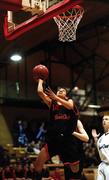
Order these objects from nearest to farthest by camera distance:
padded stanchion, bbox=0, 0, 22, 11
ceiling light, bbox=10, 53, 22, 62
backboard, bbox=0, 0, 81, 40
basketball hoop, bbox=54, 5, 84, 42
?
padded stanchion, bbox=0, 0, 22, 11 < backboard, bbox=0, 0, 81, 40 < basketball hoop, bbox=54, 5, 84, 42 < ceiling light, bbox=10, 53, 22, 62

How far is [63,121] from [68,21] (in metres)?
3.82

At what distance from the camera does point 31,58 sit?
19359 mm

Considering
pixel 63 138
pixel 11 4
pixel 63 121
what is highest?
pixel 11 4

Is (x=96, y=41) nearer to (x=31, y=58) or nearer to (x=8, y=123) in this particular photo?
(x=31, y=58)

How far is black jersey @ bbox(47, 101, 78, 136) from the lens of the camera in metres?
7.06

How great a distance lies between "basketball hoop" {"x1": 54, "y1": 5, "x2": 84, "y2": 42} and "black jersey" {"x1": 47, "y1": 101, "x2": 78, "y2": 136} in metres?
3.11

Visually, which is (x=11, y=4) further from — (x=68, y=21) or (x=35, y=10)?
(x=68, y=21)

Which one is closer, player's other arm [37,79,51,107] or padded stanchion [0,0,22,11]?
padded stanchion [0,0,22,11]

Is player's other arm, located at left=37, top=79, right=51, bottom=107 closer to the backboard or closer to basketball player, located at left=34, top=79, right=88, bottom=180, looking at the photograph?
basketball player, located at left=34, top=79, right=88, bottom=180

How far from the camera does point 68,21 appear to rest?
33.4 ft

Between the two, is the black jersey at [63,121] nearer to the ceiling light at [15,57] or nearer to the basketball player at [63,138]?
the basketball player at [63,138]

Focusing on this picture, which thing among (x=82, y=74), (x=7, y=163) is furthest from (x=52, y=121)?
(x=82, y=74)

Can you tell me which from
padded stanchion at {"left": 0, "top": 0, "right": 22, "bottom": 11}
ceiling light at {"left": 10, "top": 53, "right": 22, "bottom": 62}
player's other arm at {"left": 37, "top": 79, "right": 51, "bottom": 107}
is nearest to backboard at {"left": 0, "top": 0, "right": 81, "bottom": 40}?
padded stanchion at {"left": 0, "top": 0, "right": 22, "bottom": 11}

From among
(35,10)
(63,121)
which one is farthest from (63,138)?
(35,10)
